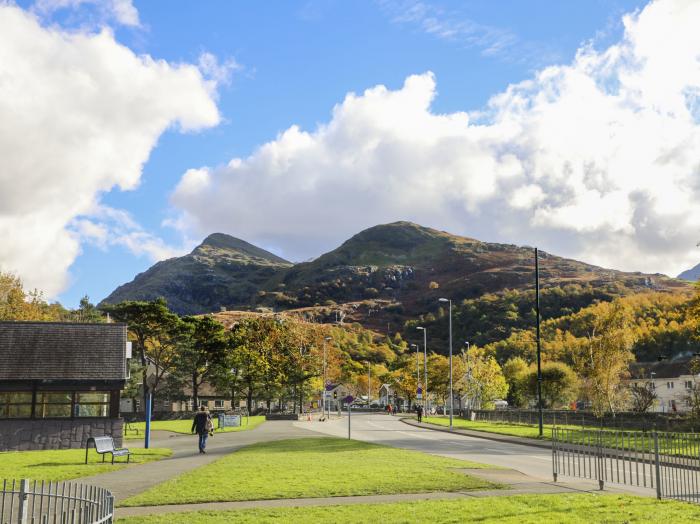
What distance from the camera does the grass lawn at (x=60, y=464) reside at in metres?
19.9

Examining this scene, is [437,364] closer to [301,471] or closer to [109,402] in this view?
[109,402]

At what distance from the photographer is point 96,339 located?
34.5 metres

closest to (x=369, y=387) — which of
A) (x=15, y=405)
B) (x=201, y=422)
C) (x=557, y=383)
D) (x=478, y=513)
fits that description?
(x=557, y=383)

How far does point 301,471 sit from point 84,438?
16575mm

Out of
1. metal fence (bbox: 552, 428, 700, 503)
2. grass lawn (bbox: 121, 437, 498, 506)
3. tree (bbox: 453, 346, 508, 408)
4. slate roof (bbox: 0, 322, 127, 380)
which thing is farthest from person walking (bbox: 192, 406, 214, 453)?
tree (bbox: 453, 346, 508, 408)

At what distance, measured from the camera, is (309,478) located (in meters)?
18.4

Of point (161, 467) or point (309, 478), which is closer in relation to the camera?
point (309, 478)

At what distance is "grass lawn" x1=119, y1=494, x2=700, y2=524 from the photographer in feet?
39.3

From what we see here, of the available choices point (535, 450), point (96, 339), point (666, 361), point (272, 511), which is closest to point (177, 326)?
point (96, 339)

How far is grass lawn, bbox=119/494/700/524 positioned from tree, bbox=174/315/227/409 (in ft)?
235

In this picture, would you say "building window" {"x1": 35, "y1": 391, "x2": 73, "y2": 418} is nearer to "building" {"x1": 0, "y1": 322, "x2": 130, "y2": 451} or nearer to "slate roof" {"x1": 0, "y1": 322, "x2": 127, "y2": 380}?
"building" {"x1": 0, "y1": 322, "x2": 130, "y2": 451}

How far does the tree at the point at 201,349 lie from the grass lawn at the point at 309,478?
58.1 m

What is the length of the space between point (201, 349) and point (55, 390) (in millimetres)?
53564

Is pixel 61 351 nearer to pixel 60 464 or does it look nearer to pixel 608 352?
pixel 60 464
